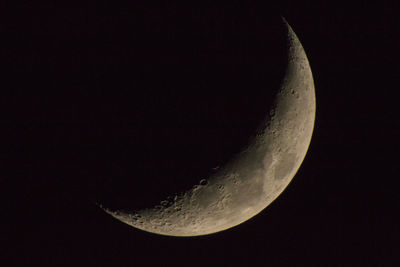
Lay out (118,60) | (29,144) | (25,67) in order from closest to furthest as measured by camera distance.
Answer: (118,60), (25,67), (29,144)

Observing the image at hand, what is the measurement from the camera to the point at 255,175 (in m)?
2.65

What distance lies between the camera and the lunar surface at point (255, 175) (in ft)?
8.47

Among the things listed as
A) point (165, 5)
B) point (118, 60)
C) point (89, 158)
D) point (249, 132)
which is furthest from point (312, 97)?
point (89, 158)

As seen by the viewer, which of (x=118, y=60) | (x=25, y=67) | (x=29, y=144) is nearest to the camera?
(x=118, y=60)

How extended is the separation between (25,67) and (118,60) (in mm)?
729

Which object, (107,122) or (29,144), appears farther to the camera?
(29,144)

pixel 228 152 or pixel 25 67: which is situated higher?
pixel 25 67

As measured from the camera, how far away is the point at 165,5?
7.53 feet

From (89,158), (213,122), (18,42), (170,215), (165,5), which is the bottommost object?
→ (170,215)

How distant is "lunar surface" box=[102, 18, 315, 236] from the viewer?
2582 mm

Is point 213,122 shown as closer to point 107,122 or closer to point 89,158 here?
point 107,122

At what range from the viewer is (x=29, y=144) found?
262 cm

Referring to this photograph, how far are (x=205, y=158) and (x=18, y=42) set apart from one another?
1607 mm

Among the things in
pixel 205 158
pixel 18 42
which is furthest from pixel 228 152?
pixel 18 42
